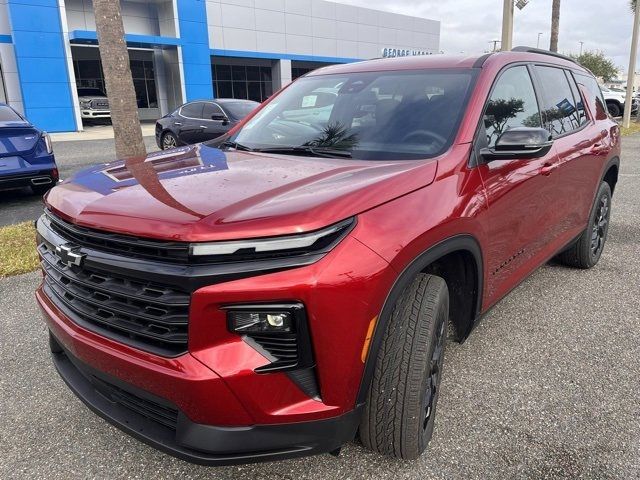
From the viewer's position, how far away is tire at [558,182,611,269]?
448 cm

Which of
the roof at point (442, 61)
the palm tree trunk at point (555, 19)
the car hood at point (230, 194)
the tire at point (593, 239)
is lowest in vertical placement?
the tire at point (593, 239)

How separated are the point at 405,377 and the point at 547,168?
191cm

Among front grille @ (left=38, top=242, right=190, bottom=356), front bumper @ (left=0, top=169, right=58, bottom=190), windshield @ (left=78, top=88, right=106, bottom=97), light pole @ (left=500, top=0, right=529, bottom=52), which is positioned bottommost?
front bumper @ (left=0, top=169, right=58, bottom=190)

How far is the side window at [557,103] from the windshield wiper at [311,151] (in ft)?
5.20

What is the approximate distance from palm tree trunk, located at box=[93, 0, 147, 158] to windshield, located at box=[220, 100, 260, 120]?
522cm

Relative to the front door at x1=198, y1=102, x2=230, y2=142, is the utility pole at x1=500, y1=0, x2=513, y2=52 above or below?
above

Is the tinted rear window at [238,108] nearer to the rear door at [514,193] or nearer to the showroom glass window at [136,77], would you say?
the rear door at [514,193]

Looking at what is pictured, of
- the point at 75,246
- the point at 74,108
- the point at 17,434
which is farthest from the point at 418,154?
the point at 74,108

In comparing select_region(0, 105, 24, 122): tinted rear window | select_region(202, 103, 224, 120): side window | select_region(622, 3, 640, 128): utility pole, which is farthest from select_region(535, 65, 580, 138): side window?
select_region(622, 3, 640, 128): utility pole

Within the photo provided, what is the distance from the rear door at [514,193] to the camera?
2.73m

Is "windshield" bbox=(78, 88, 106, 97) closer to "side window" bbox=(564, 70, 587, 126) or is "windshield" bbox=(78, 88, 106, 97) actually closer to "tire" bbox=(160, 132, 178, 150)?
"tire" bbox=(160, 132, 178, 150)

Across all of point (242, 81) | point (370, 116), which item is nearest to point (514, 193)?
point (370, 116)

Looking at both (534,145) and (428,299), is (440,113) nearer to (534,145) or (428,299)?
(534,145)

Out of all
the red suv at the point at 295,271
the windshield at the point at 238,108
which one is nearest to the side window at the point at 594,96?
the red suv at the point at 295,271
